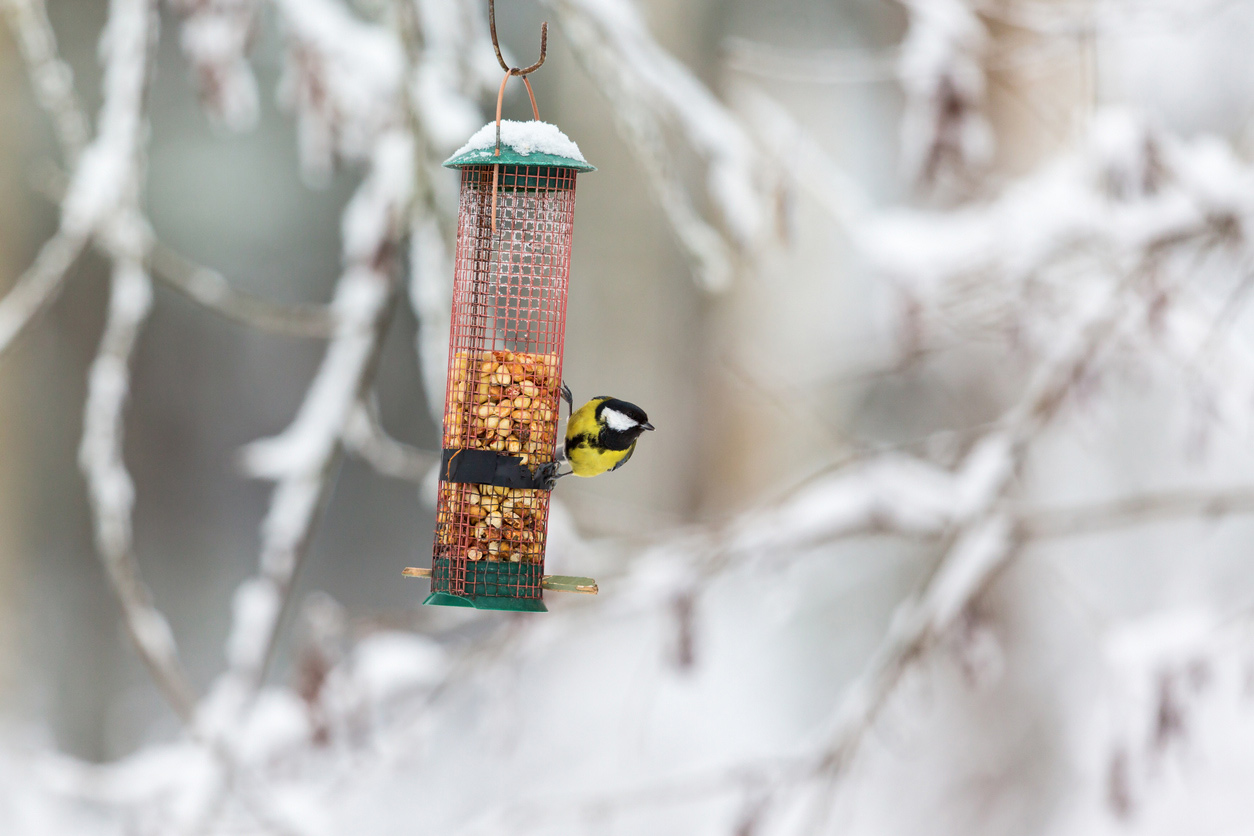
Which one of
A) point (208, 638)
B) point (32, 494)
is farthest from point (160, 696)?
point (32, 494)

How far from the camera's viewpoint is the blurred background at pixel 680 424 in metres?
3.30

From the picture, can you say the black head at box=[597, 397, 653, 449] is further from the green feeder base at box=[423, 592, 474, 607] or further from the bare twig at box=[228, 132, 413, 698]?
the bare twig at box=[228, 132, 413, 698]

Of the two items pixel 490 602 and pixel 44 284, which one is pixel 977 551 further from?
pixel 44 284

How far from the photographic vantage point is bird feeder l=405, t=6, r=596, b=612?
2.35m

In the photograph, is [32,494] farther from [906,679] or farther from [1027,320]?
[1027,320]

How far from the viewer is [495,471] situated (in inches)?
94.7

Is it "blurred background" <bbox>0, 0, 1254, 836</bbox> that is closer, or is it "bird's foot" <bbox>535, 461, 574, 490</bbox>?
"bird's foot" <bbox>535, 461, 574, 490</bbox>

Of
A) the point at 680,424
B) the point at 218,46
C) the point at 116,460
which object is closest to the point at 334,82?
the point at 218,46

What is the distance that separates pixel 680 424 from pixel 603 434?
3.86 m

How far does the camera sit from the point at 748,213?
3.29 metres

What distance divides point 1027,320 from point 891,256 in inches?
19.0

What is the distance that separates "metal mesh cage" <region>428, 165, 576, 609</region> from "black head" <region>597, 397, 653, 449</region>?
217 millimetres

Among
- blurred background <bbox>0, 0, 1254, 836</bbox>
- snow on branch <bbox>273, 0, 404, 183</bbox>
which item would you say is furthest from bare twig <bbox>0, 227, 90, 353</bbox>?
snow on branch <bbox>273, 0, 404, 183</bbox>

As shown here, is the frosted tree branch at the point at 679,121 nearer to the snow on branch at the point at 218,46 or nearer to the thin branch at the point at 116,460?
the snow on branch at the point at 218,46
